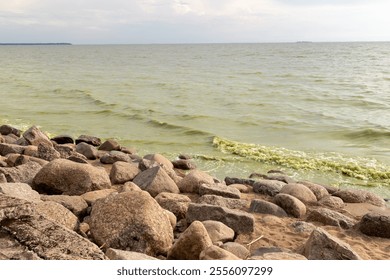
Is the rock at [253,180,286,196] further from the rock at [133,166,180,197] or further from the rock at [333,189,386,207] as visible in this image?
the rock at [133,166,180,197]

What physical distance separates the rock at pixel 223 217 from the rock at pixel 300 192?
1.93 m

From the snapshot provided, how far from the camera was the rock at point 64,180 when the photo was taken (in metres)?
5.20

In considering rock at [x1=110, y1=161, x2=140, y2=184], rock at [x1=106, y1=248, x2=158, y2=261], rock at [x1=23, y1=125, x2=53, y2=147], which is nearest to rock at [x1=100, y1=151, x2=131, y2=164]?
rock at [x1=23, y1=125, x2=53, y2=147]

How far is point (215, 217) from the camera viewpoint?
4543 mm

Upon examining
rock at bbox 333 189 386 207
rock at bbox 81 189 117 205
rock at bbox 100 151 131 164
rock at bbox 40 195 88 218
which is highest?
rock at bbox 40 195 88 218

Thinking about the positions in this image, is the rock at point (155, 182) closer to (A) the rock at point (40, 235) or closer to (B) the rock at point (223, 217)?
(B) the rock at point (223, 217)

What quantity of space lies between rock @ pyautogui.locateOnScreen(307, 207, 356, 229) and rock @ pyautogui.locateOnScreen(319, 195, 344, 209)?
2.74 ft

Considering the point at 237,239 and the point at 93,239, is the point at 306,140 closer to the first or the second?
the point at 237,239

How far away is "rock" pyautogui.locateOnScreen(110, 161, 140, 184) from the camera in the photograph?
6242 mm

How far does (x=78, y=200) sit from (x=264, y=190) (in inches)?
126

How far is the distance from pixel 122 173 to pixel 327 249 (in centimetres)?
357

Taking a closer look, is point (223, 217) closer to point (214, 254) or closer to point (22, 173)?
point (214, 254)

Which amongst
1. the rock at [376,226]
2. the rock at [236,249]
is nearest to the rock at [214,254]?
the rock at [236,249]

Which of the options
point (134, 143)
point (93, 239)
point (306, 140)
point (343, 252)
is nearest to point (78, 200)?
point (93, 239)
